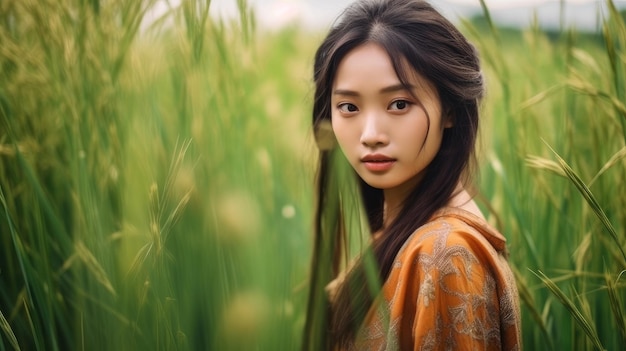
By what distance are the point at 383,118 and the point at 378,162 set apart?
0.19ft

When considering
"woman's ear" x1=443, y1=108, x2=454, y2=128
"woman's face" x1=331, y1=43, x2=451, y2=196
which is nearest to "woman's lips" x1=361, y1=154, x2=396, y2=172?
"woman's face" x1=331, y1=43, x2=451, y2=196

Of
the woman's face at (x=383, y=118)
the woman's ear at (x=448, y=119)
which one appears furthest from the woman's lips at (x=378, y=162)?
the woman's ear at (x=448, y=119)

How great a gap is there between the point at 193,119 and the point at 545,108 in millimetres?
1046

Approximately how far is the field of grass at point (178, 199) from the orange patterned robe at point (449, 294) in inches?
2.8

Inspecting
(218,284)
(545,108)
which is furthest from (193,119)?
(545,108)

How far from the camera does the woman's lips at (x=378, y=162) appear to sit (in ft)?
2.77

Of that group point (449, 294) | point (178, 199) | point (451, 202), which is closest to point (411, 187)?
point (451, 202)

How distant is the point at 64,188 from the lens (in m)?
1.17

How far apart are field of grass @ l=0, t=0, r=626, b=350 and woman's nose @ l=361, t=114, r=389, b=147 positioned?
0.18 metres

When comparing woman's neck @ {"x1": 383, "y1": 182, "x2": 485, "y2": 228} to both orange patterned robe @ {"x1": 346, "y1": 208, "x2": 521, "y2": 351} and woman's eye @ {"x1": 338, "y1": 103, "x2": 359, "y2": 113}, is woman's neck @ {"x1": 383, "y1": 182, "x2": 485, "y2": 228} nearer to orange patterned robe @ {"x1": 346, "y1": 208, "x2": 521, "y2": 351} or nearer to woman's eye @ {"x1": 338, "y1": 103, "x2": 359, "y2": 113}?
orange patterned robe @ {"x1": 346, "y1": 208, "x2": 521, "y2": 351}

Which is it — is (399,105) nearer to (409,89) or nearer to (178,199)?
(409,89)

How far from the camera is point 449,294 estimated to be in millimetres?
760

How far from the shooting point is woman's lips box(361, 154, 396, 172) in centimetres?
85

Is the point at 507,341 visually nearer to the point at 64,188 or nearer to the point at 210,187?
the point at 210,187
